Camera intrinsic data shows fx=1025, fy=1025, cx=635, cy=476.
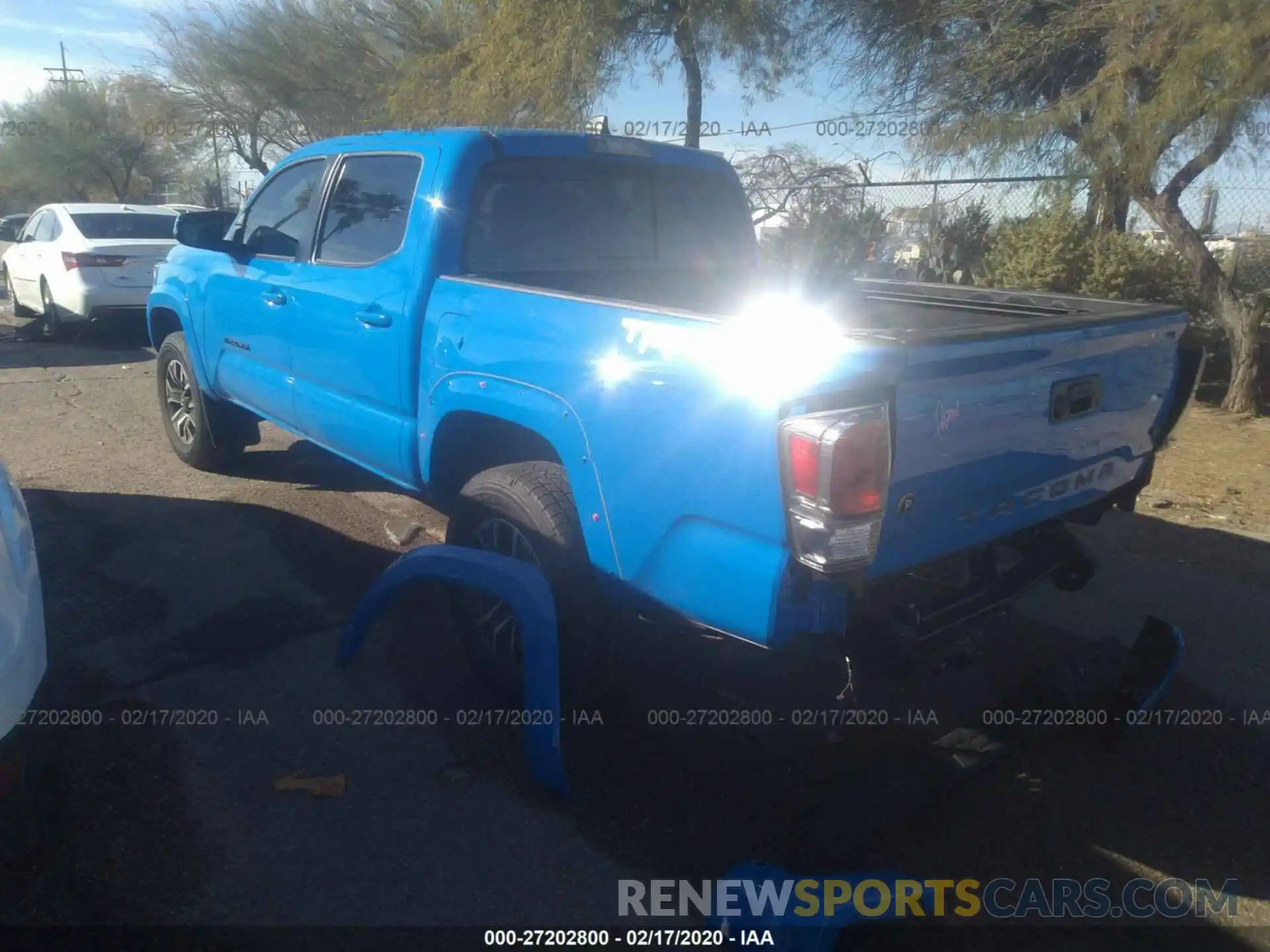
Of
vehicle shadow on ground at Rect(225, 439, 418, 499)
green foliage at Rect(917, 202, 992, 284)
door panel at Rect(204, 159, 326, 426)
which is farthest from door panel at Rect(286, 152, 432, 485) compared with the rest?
green foliage at Rect(917, 202, 992, 284)

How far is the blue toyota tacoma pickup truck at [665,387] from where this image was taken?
8.70 feet

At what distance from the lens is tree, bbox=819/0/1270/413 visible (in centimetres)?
736

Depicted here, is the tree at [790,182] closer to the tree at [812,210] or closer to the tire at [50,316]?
the tree at [812,210]

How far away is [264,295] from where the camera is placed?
5082 millimetres

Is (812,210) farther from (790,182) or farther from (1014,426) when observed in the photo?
(1014,426)

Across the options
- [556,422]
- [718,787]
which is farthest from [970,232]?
[718,787]

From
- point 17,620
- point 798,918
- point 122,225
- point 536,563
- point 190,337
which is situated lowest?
point 798,918

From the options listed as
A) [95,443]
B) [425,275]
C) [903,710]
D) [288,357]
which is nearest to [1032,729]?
[903,710]

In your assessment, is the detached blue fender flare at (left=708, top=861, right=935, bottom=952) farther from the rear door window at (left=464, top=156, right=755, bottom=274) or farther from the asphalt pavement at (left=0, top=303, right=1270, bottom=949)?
the rear door window at (left=464, top=156, right=755, bottom=274)

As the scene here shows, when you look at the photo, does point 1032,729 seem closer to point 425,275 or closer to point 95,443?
point 425,275

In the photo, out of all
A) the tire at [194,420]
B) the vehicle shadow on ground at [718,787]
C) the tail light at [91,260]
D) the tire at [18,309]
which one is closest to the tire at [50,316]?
the tire at [18,309]

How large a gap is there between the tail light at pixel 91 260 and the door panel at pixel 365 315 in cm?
750

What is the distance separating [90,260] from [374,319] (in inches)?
335

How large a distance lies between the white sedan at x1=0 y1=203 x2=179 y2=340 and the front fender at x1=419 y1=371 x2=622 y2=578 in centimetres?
845
